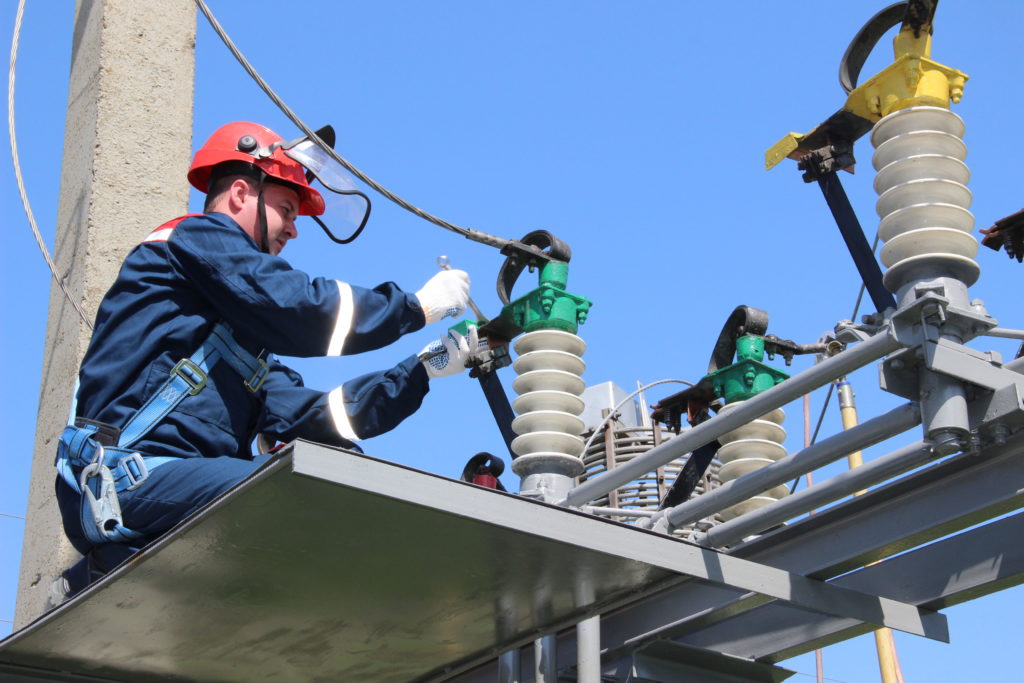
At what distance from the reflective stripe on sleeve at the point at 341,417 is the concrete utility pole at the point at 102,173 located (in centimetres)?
130

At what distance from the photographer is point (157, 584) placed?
3.71m

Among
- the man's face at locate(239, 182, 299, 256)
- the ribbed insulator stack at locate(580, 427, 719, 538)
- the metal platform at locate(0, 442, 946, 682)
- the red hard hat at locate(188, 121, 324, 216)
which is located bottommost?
the metal platform at locate(0, 442, 946, 682)

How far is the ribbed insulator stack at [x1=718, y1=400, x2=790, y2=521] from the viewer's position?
5312mm

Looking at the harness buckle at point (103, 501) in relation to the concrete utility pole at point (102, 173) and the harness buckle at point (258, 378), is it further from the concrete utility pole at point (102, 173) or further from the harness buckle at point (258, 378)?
the concrete utility pole at point (102, 173)

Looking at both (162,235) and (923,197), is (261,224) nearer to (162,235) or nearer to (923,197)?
(162,235)

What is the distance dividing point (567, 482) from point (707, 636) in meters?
0.71

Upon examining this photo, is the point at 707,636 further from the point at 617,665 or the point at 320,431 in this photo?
the point at 320,431

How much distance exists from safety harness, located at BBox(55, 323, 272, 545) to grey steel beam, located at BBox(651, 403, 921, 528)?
1.62 metres

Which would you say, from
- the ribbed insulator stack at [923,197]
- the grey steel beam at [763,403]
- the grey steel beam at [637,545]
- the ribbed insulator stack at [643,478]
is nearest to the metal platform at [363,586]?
the grey steel beam at [637,545]

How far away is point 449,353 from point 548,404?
1.30ft

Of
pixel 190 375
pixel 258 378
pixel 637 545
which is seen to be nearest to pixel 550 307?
pixel 258 378

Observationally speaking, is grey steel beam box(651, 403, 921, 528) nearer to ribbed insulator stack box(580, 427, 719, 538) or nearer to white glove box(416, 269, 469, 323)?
white glove box(416, 269, 469, 323)

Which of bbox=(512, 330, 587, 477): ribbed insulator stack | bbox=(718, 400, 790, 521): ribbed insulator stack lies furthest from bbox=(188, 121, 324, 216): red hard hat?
bbox=(718, 400, 790, 521): ribbed insulator stack

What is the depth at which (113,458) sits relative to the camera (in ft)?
13.7
